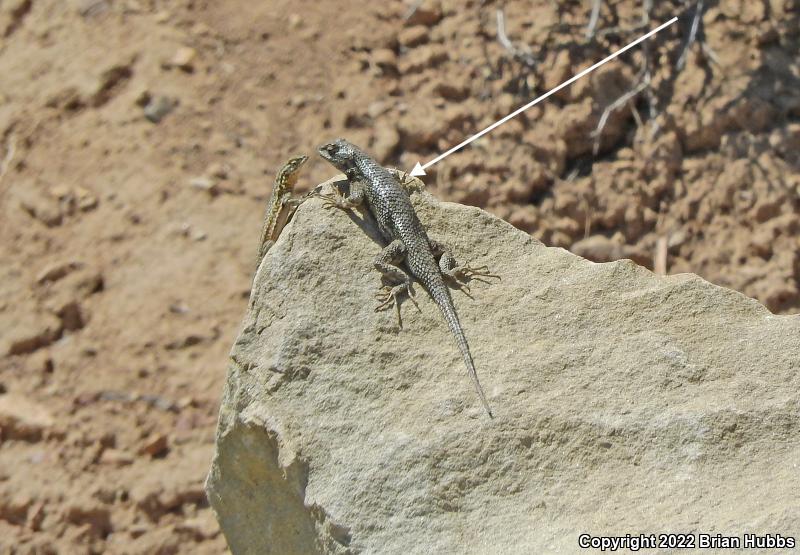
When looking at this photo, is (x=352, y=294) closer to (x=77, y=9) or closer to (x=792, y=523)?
(x=792, y=523)

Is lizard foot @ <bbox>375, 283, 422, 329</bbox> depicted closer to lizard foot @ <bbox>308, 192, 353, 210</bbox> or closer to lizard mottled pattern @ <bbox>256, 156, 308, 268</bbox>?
lizard foot @ <bbox>308, 192, 353, 210</bbox>

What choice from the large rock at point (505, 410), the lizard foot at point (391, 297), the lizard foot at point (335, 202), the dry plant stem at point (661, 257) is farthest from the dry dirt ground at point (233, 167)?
the lizard foot at point (391, 297)

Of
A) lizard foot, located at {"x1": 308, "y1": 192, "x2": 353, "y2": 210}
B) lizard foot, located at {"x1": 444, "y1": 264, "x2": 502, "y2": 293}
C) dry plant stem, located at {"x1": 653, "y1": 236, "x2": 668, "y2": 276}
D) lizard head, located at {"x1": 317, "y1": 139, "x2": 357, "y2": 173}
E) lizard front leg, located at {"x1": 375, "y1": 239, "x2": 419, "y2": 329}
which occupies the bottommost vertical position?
dry plant stem, located at {"x1": 653, "y1": 236, "x2": 668, "y2": 276}

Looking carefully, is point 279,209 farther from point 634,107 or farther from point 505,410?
point 634,107

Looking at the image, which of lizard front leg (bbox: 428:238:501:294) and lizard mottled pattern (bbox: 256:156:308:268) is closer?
lizard front leg (bbox: 428:238:501:294)

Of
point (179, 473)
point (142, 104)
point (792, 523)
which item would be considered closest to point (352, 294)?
point (792, 523)

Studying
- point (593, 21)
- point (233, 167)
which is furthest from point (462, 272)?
point (593, 21)

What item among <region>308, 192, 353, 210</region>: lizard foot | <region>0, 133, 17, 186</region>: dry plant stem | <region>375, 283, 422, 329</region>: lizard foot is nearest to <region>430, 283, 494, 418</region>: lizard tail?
<region>375, 283, 422, 329</region>: lizard foot

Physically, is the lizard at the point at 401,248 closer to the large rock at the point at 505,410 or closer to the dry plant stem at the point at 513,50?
the large rock at the point at 505,410
